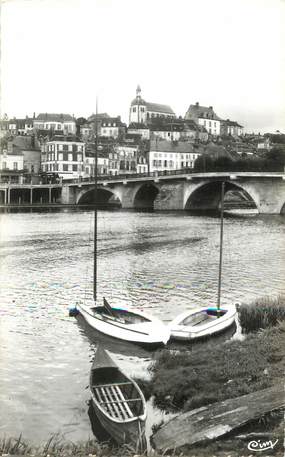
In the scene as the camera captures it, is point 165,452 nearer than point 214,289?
Yes

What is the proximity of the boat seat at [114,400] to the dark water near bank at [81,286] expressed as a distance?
0.37 meters

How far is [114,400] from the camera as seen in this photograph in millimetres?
7480

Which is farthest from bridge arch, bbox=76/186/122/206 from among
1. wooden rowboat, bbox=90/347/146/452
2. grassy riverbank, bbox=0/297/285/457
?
wooden rowboat, bbox=90/347/146/452

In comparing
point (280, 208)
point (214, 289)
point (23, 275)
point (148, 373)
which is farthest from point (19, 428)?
point (280, 208)

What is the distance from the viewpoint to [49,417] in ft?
25.2

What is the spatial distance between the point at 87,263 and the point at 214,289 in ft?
17.5

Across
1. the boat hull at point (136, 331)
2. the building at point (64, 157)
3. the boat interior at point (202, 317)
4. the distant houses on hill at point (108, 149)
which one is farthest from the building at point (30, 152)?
the boat hull at point (136, 331)

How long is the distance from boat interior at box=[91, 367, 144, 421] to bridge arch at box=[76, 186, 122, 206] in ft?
133

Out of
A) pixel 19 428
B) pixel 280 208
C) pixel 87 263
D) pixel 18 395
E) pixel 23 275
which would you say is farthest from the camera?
pixel 280 208

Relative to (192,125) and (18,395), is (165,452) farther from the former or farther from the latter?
(192,125)

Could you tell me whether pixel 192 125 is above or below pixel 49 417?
above

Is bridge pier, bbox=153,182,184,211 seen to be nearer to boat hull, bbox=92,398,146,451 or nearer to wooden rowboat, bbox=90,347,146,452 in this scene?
wooden rowboat, bbox=90,347,146,452

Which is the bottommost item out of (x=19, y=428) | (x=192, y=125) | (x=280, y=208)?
(x=19, y=428)

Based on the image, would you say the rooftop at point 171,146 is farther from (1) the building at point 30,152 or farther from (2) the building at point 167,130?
(1) the building at point 30,152
